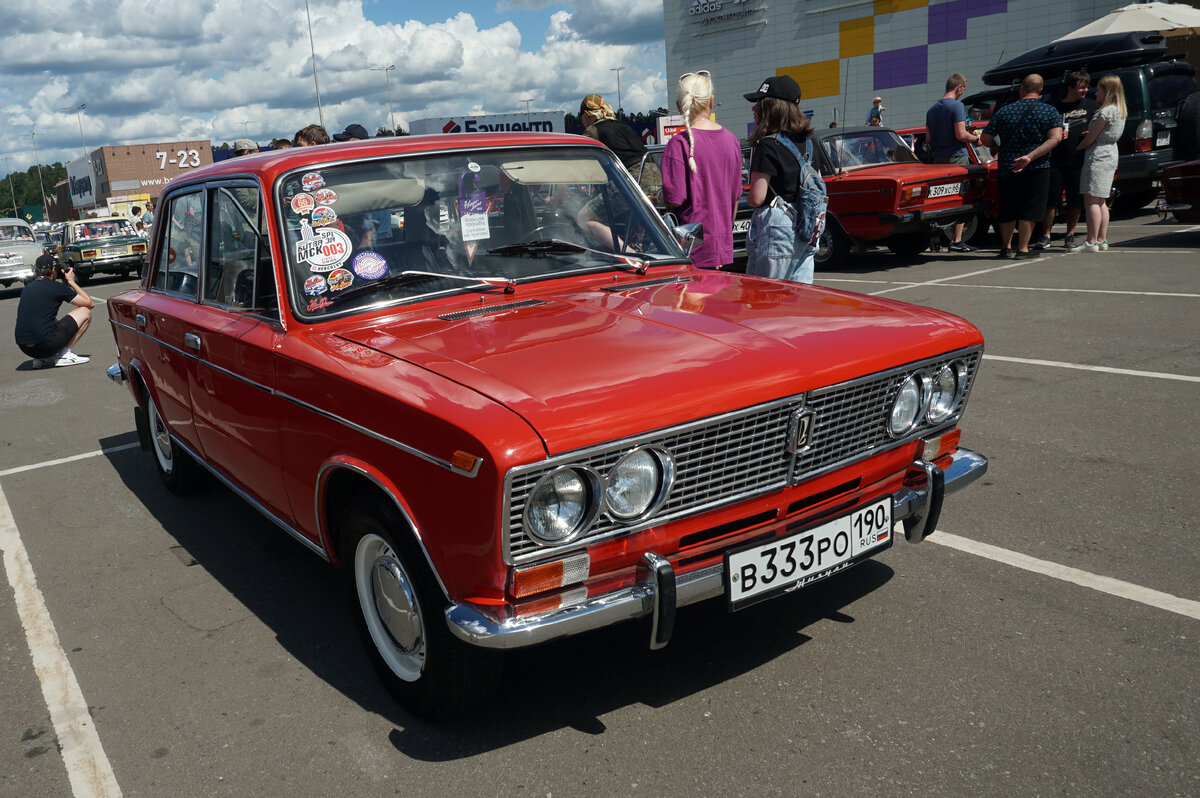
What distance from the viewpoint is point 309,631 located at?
355cm

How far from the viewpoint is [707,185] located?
5.71 metres

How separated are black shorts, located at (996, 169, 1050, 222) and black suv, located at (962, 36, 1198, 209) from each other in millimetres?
2600

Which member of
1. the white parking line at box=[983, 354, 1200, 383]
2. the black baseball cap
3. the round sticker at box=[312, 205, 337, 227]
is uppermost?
the black baseball cap

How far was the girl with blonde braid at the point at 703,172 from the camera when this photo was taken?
222 inches

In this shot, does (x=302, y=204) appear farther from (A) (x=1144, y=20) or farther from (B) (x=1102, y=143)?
(A) (x=1144, y=20)

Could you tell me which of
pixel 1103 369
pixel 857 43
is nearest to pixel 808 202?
pixel 1103 369

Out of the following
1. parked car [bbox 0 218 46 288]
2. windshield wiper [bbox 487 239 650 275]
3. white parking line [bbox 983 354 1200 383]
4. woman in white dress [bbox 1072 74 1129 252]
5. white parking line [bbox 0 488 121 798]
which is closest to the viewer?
white parking line [bbox 0 488 121 798]

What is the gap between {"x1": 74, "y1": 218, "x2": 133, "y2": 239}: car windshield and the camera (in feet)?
76.1

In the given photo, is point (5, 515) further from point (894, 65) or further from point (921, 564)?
point (894, 65)

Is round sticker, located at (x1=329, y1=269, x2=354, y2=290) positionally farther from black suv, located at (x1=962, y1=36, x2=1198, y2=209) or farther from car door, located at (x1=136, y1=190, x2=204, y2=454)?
black suv, located at (x1=962, y1=36, x2=1198, y2=209)

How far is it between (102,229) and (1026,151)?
2127cm

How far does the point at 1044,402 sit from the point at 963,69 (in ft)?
95.7

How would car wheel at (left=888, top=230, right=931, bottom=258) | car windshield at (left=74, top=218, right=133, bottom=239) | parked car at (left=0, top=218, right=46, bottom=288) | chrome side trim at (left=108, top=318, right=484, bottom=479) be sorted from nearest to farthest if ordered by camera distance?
chrome side trim at (left=108, top=318, right=484, bottom=479), car wheel at (left=888, top=230, right=931, bottom=258), parked car at (left=0, top=218, right=46, bottom=288), car windshield at (left=74, top=218, right=133, bottom=239)

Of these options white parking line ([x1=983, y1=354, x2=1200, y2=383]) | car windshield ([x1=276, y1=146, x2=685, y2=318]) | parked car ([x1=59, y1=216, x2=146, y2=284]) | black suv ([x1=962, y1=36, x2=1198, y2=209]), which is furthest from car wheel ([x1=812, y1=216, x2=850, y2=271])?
parked car ([x1=59, y1=216, x2=146, y2=284])
